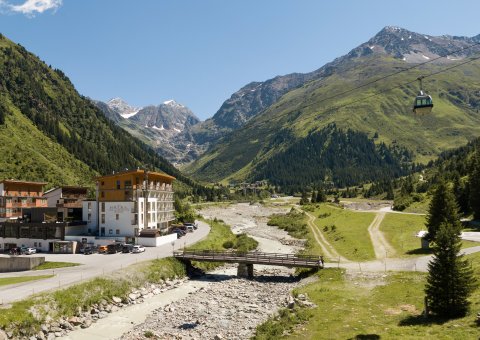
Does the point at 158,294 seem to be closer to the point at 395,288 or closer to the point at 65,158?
the point at 395,288

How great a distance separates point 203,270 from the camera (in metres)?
66.6

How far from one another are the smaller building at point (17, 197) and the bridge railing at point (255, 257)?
48887 millimetres

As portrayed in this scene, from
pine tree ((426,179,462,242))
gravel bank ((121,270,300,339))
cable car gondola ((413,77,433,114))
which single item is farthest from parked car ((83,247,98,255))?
cable car gondola ((413,77,433,114))

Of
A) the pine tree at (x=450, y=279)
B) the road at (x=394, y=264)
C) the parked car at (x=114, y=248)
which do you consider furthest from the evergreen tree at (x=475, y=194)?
the parked car at (x=114, y=248)

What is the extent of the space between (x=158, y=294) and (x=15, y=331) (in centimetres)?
1957

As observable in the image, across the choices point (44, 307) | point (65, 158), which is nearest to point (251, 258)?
point (44, 307)

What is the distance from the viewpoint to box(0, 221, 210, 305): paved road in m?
45.6

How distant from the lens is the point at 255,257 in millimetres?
61281

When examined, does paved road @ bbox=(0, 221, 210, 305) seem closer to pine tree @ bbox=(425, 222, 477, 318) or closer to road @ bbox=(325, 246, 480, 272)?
road @ bbox=(325, 246, 480, 272)

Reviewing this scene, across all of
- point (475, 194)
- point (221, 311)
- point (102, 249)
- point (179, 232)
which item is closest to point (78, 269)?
point (102, 249)

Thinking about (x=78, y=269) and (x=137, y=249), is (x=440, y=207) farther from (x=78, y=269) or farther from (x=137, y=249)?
(x=78, y=269)

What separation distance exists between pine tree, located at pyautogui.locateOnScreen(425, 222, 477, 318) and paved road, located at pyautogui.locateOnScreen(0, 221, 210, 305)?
1575 inches

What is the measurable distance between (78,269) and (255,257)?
85.4 feet

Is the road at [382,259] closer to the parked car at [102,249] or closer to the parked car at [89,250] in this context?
the parked car at [102,249]
